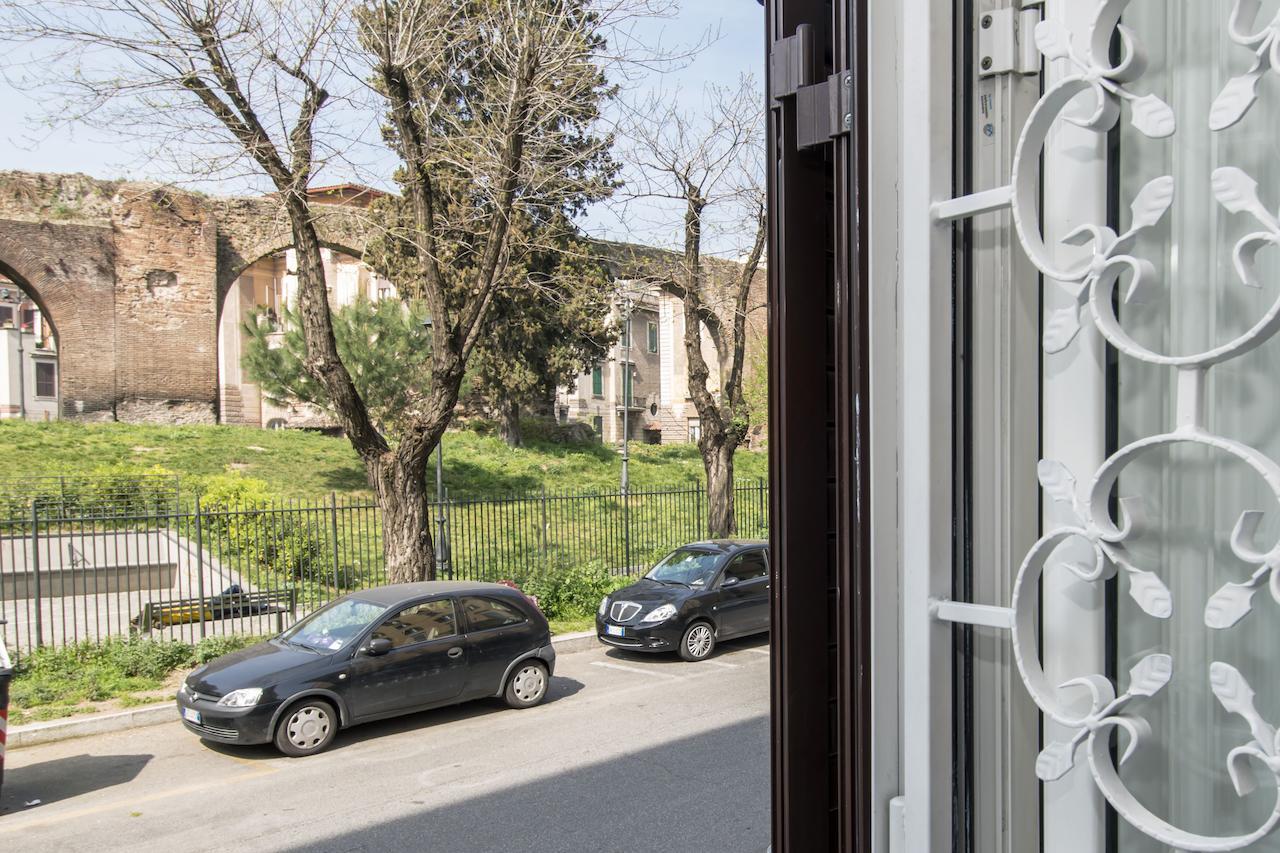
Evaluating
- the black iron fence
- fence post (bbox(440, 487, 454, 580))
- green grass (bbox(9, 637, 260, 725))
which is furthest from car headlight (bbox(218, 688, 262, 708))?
fence post (bbox(440, 487, 454, 580))

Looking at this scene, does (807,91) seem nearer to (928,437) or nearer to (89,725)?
(928,437)

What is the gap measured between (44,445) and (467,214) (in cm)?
1598

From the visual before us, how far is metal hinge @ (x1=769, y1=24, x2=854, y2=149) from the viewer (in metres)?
1.84

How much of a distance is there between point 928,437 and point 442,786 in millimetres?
7267

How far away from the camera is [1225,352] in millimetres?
1160

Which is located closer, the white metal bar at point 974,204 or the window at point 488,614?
the white metal bar at point 974,204

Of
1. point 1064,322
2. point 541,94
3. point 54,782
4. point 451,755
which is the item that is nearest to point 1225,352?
point 1064,322

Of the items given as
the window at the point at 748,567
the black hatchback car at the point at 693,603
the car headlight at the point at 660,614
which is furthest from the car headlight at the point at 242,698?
the window at the point at 748,567

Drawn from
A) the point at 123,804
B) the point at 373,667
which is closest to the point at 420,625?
the point at 373,667

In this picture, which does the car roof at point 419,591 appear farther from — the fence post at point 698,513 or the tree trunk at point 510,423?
the tree trunk at point 510,423

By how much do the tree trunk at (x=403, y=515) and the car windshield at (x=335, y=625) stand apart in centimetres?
284

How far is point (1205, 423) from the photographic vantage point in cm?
125

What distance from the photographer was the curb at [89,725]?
916 centimetres

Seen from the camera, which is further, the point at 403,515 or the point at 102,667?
the point at 403,515
